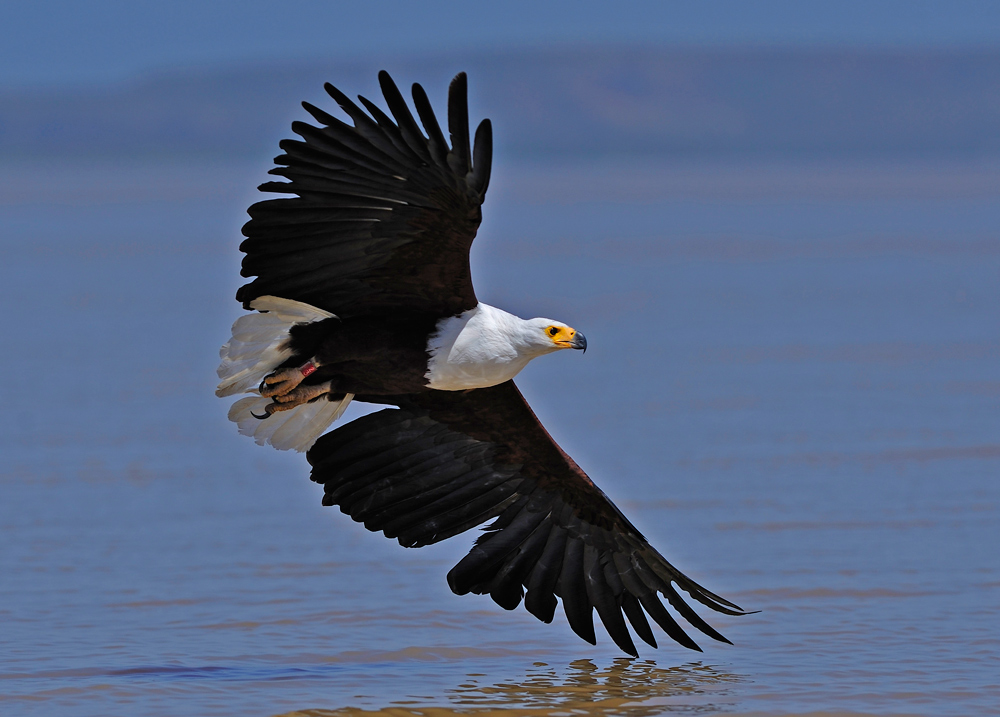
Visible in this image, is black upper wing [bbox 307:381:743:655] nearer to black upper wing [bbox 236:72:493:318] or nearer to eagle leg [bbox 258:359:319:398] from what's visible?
eagle leg [bbox 258:359:319:398]

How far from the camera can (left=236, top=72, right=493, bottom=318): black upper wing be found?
655 centimetres

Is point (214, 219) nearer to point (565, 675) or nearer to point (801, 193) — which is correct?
point (801, 193)

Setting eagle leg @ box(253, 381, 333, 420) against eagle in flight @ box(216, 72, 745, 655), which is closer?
eagle in flight @ box(216, 72, 745, 655)

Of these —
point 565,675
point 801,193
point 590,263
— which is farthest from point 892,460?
point 801,193

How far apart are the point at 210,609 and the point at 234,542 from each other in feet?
3.74

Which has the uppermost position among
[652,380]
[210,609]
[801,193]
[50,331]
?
[801,193]

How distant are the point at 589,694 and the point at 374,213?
2358 mm

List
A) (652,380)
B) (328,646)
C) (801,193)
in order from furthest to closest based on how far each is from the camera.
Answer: (801,193) → (652,380) → (328,646)

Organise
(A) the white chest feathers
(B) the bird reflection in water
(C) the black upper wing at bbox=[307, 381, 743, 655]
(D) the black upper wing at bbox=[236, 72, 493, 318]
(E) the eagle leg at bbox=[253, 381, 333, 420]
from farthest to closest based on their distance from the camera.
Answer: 1. (C) the black upper wing at bbox=[307, 381, 743, 655]
2. (E) the eagle leg at bbox=[253, 381, 333, 420]
3. (A) the white chest feathers
4. (B) the bird reflection in water
5. (D) the black upper wing at bbox=[236, 72, 493, 318]

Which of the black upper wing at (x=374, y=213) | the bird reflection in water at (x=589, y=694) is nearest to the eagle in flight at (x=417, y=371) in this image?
the black upper wing at (x=374, y=213)

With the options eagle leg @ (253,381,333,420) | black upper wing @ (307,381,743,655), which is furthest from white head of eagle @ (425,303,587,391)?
black upper wing @ (307,381,743,655)

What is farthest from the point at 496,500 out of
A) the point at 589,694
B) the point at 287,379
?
the point at 287,379

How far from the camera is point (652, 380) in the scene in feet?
48.6

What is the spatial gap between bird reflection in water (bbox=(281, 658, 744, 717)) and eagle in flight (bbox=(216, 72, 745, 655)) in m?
0.17
